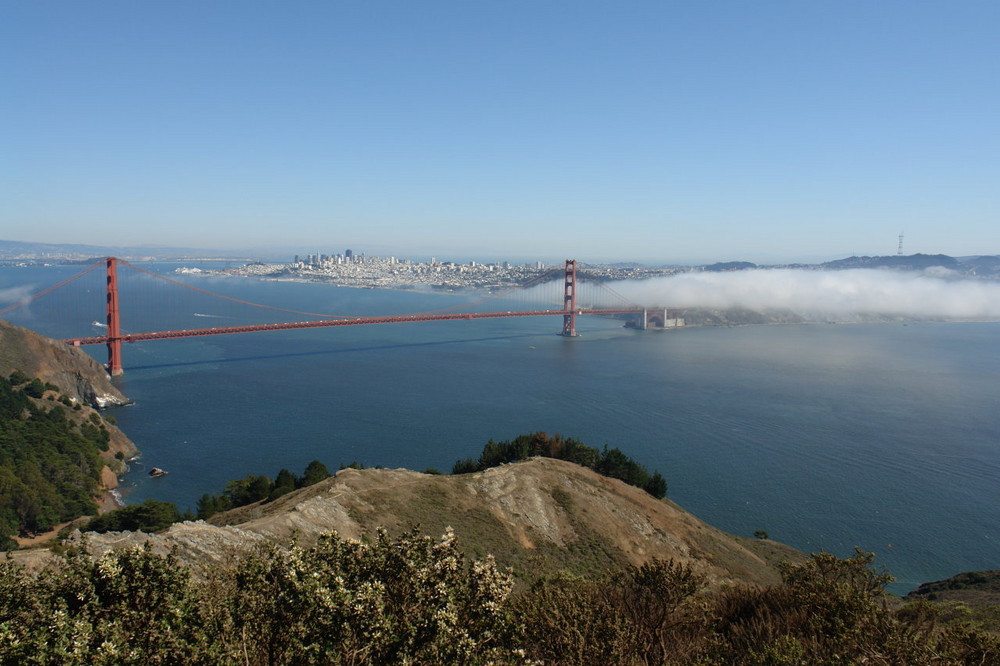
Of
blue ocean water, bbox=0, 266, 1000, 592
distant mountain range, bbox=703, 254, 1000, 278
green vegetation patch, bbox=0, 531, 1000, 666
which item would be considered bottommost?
blue ocean water, bbox=0, 266, 1000, 592

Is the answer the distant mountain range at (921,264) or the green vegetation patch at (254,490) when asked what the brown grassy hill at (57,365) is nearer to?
the green vegetation patch at (254,490)

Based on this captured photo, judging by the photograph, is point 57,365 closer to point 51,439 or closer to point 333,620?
point 51,439

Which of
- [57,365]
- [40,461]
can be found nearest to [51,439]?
[40,461]

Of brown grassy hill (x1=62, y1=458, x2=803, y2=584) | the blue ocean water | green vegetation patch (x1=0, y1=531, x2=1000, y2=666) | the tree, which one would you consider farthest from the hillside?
green vegetation patch (x1=0, y1=531, x2=1000, y2=666)

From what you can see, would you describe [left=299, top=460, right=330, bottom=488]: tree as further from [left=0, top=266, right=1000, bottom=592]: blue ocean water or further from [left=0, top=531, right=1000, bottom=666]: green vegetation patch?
[left=0, top=531, right=1000, bottom=666]: green vegetation patch

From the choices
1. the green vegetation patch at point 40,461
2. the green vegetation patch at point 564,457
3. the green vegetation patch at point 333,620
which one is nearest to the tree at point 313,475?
the green vegetation patch at point 564,457

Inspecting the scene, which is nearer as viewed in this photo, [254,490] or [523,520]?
[523,520]

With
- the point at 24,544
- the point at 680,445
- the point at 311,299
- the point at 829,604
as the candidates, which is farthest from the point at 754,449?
the point at 311,299
